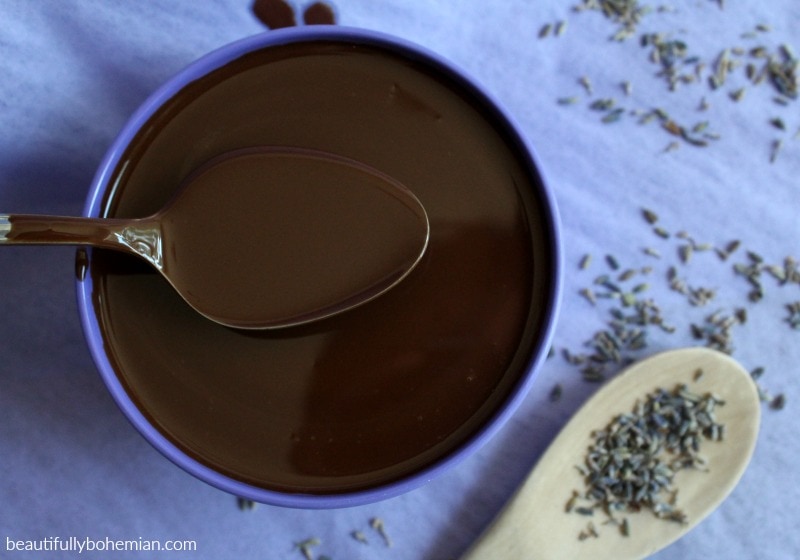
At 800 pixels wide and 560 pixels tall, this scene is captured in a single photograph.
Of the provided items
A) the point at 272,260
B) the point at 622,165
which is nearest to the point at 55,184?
the point at 272,260

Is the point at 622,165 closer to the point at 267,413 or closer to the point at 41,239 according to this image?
the point at 267,413

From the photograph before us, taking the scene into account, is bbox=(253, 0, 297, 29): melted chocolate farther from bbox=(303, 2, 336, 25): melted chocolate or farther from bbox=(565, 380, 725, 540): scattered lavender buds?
bbox=(565, 380, 725, 540): scattered lavender buds

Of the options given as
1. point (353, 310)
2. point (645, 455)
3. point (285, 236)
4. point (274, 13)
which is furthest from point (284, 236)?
point (645, 455)

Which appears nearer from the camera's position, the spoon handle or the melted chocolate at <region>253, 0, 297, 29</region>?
the spoon handle

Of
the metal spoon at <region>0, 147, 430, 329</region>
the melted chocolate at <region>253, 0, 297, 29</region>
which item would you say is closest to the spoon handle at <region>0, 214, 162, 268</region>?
the metal spoon at <region>0, 147, 430, 329</region>

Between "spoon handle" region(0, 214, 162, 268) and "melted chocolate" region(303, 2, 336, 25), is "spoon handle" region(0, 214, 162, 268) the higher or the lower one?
the lower one

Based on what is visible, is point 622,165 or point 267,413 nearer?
point 267,413
